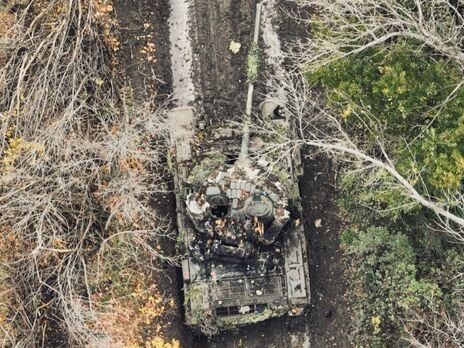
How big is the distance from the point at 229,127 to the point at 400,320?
5.15 metres

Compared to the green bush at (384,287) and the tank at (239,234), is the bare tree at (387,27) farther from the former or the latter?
the green bush at (384,287)

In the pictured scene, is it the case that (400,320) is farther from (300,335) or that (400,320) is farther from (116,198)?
(116,198)

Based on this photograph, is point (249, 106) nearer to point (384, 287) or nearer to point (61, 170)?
point (61, 170)

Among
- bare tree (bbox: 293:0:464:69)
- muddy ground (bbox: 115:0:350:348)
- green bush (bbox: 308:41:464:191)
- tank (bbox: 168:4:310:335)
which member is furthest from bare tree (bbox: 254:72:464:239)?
bare tree (bbox: 293:0:464:69)

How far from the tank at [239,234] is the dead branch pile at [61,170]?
94cm

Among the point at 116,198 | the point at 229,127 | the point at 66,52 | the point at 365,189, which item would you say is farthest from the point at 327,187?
the point at 66,52

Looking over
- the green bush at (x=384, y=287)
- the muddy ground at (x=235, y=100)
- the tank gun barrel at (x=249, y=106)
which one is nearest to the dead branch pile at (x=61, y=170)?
the muddy ground at (x=235, y=100)

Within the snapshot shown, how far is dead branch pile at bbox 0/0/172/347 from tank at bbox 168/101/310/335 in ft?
3.08

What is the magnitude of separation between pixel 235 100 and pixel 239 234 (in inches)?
130

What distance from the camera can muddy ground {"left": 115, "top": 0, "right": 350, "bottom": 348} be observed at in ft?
43.1

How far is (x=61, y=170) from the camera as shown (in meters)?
11.7

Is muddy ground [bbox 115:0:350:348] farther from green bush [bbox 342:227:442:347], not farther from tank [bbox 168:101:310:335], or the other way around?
tank [bbox 168:101:310:335]

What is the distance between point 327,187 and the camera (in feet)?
44.5

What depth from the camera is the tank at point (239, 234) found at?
1184 centimetres
